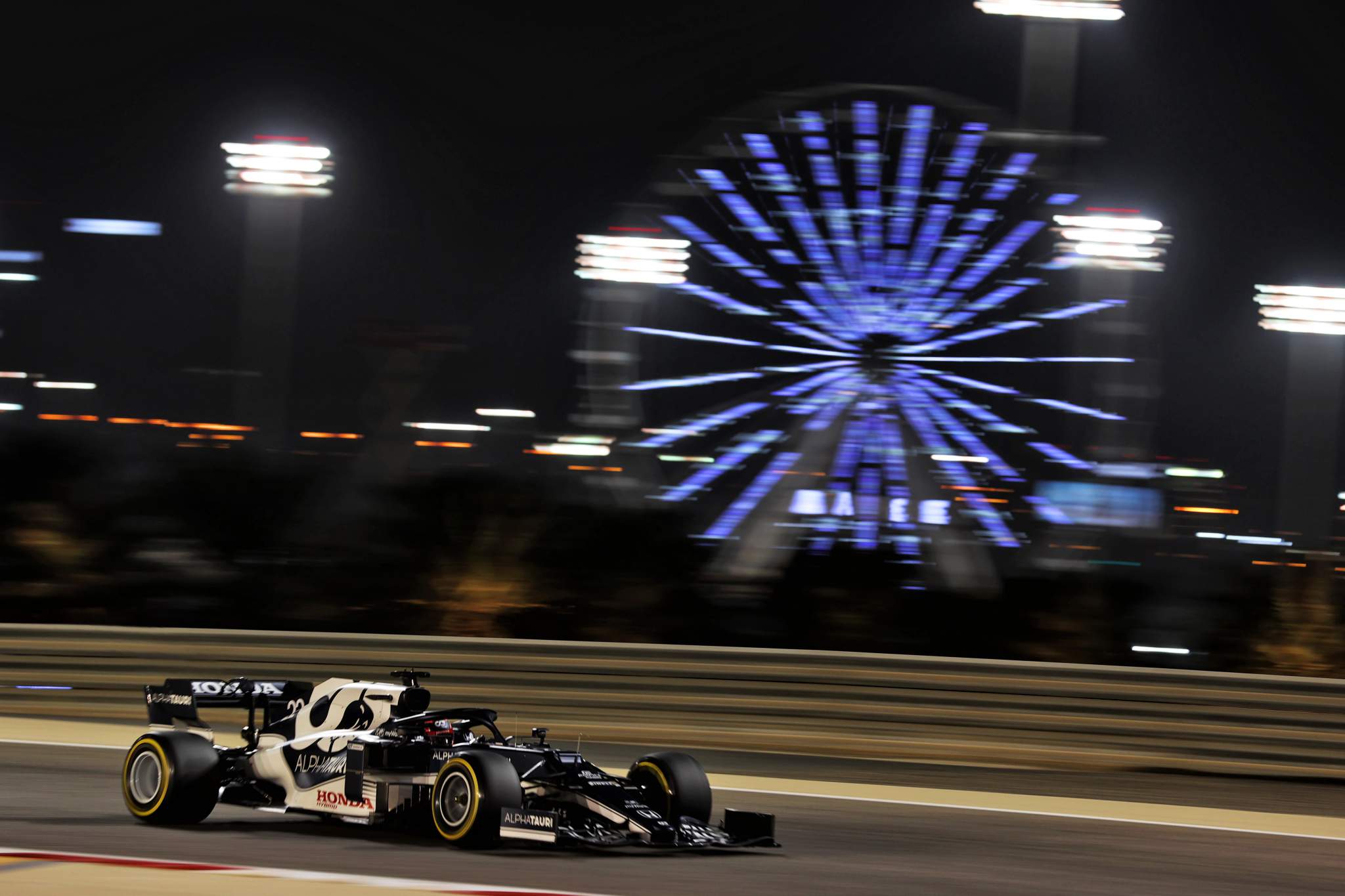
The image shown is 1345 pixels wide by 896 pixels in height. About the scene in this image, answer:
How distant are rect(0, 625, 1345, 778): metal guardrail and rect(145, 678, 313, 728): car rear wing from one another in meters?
4.09

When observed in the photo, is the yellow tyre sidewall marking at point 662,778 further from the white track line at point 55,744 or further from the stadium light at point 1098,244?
the stadium light at point 1098,244

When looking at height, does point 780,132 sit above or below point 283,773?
above

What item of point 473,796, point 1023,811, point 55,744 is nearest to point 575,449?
point 55,744

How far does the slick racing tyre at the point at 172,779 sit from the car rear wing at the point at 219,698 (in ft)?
1.20

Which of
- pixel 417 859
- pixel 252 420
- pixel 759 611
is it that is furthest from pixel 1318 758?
pixel 252 420

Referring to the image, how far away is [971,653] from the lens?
53.7 ft

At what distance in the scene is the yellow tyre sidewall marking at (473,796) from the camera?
7.90m

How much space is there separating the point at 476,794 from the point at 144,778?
2.10 metres

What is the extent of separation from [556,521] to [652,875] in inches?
438

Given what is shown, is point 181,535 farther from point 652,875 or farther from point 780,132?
point 652,875

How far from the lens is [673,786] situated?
8430 millimetres

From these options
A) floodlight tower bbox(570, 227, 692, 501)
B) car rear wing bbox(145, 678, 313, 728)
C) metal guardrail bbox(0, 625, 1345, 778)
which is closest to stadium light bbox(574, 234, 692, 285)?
floodlight tower bbox(570, 227, 692, 501)

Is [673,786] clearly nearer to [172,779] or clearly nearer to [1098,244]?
[172,779]

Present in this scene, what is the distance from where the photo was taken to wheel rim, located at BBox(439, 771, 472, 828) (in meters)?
8.02
